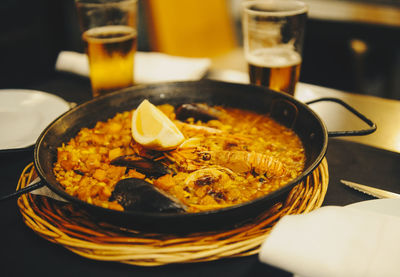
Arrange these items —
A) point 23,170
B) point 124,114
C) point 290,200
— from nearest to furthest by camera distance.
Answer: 1. point 290,200
2. point 23,170
3. point 124,114

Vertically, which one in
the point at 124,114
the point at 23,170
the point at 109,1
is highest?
the point at 109,1

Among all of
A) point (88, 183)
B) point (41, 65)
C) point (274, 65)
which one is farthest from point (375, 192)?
point (41, 65)

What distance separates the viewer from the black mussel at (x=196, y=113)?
171cm

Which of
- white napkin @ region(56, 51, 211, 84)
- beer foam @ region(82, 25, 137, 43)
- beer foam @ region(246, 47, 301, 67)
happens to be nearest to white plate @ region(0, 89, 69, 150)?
beer foam @ region(82, 25, 137, 43)

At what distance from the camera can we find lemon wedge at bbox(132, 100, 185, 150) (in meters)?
1.34

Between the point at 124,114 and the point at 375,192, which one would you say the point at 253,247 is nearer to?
the point at 375,192

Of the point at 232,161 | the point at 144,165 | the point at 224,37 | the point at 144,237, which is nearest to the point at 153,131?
the point at 144,165

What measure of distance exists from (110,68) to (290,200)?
1.13 m

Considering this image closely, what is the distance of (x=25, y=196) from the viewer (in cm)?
133

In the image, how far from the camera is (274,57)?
1882 mm

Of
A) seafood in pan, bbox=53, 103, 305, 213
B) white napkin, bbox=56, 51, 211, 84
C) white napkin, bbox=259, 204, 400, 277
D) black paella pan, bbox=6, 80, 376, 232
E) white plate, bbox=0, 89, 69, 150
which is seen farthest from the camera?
white napkin, bbox=56, 51, 211, 84

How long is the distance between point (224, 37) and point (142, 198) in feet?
10.2

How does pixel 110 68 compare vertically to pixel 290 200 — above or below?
above

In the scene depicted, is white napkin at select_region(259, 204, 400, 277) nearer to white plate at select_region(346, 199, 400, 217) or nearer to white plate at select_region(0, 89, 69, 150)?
white plate at select_region(346, 199, 400, 217)
